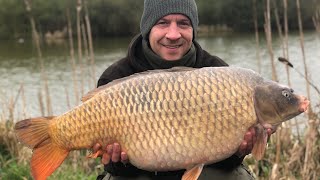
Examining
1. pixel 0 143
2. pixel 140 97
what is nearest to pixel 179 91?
pixel 140 97

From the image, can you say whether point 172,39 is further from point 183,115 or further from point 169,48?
point 183,115

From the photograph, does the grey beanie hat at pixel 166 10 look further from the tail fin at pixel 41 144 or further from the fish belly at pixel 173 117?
the tail fin at pixel 41 144

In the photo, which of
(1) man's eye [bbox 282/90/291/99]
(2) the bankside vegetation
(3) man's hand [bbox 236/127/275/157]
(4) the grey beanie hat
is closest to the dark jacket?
(4) the grey beanie hat

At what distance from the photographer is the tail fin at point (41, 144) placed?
5.21 ft

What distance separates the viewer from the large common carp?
146 centimetres

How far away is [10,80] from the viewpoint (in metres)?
9.55

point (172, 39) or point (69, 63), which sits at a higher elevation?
point (172, 39)

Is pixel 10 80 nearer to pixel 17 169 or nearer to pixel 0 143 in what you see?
pixel 0 143

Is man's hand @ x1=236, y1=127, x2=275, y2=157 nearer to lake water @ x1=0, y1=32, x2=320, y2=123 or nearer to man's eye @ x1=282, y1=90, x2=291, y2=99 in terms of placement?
man's eye @ x1=282, y1=90, x2=291, y2=99

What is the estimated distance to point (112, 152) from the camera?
62.8 inches

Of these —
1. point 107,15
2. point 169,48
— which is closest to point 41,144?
point 169,48

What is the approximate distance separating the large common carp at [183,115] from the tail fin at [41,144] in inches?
2.6

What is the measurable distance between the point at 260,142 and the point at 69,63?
35.5 ft

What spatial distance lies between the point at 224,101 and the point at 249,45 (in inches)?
448
